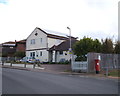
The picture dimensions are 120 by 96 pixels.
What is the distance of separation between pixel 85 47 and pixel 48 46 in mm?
16031

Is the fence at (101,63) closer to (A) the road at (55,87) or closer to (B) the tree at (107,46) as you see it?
(B) the tree at (107,46)

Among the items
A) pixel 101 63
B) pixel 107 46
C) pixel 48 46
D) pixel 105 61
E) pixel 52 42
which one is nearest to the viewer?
pixel 101 63

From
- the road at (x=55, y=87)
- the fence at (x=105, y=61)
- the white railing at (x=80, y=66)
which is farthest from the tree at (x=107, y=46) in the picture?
the road at (x=55, y=87)

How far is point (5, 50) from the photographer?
63.0 m

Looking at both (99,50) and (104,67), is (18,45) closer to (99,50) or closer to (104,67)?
(99,50)

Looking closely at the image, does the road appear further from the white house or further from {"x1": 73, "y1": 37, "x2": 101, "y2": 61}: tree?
the white house

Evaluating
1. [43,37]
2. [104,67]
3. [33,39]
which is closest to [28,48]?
[33,39]

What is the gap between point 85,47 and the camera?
23.9 m

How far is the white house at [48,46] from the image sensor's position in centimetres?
3788

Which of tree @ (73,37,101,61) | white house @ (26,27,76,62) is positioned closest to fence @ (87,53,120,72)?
tree @ (73,37,101,61)

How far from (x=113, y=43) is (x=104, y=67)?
8.16 m

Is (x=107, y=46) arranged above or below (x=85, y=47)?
above

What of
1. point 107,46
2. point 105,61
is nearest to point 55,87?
point 105,61

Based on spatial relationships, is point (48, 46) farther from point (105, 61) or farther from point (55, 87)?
point (55, 87)
